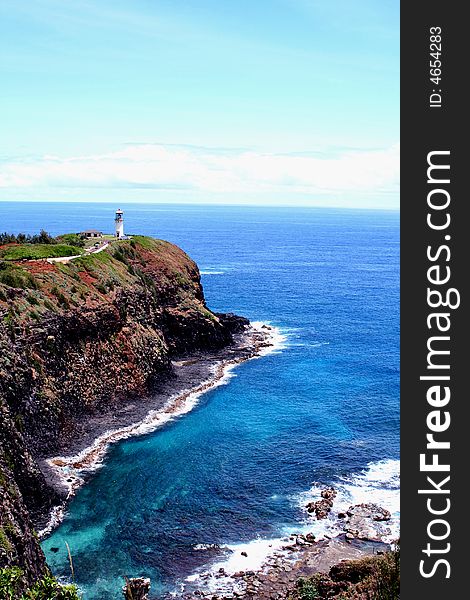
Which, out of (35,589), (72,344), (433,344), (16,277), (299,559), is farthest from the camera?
(72,344)

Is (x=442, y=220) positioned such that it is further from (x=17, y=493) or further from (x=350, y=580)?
(x=17, y=493)

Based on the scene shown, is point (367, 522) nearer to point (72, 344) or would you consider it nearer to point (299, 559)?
point (299, 559)

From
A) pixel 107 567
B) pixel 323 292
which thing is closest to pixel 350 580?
pixel 107 567

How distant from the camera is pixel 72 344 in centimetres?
6494

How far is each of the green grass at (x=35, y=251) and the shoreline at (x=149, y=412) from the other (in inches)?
829

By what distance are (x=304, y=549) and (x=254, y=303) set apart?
83.5 m

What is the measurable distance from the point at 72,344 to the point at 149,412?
37.0ft

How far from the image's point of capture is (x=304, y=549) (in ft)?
143

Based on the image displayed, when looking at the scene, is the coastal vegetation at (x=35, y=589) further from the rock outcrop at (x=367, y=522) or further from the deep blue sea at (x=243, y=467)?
the rock outcrop at (x=367, y=522)

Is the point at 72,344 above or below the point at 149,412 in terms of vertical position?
above

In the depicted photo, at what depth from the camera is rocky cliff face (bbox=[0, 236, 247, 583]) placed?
45.8 m

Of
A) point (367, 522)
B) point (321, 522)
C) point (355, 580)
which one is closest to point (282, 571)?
point (355, 580)

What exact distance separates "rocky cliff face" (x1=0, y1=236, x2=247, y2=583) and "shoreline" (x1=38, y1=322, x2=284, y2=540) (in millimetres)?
1400

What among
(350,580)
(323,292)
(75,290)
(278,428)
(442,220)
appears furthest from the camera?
(323,292)
